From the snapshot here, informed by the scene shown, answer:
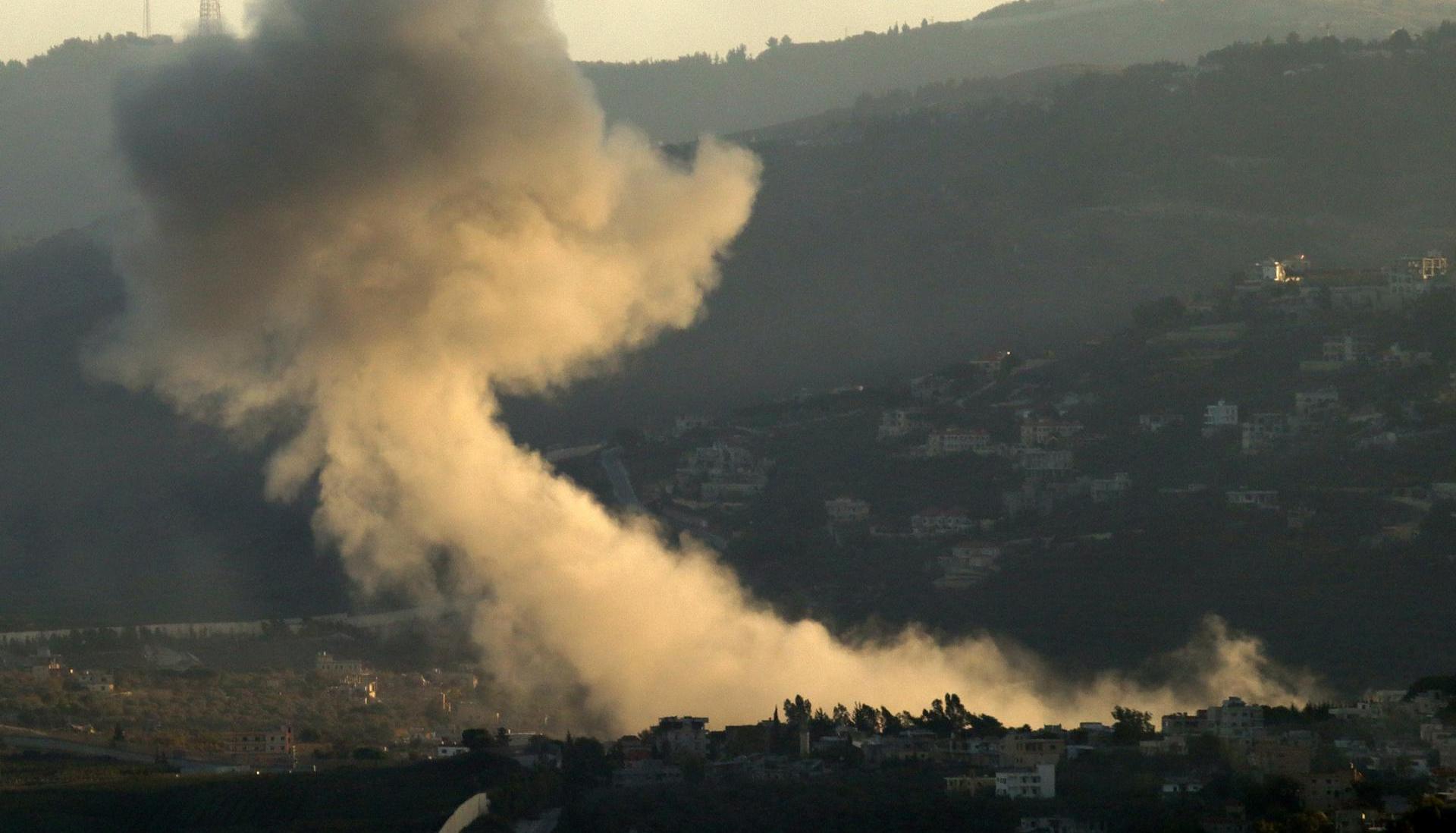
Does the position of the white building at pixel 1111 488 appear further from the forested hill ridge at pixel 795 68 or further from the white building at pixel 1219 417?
the forested hill ridge at pixel 795 68

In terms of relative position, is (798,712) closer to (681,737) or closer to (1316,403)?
(681,737)

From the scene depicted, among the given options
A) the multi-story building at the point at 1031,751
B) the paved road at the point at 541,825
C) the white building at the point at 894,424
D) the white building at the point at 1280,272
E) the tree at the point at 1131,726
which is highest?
the white building at the point at 1280,272

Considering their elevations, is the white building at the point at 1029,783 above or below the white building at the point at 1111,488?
below

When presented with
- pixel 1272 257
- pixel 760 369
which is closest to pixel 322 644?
pixel 760 369

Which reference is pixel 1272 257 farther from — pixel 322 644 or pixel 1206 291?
pixel 322 644

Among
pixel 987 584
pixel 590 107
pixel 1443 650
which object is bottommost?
pixel 1443 650

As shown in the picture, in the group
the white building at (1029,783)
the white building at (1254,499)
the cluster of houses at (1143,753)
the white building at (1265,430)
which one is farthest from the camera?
the white building at (1265,430)

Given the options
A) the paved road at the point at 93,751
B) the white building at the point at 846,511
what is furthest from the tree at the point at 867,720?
the white building at the point at 846,511

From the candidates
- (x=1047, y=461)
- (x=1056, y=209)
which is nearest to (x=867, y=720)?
(x=1047, y=461)
